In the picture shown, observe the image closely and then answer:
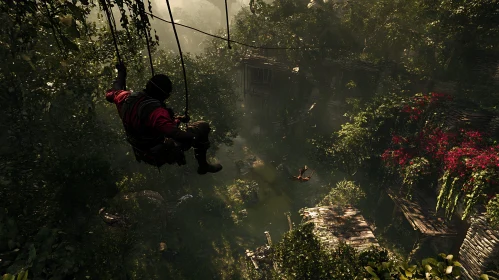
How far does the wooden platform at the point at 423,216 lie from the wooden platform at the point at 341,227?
2411mm

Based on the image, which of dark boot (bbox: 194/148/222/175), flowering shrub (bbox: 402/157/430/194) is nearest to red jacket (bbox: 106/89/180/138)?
dark boot (bbox: 194/148/222/175)

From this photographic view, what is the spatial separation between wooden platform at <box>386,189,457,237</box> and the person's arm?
1380 centimetres

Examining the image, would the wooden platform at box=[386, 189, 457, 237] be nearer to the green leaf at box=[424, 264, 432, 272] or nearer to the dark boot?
the green leaf at box=[424, 264, 432, 272]

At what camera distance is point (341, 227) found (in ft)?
44.0

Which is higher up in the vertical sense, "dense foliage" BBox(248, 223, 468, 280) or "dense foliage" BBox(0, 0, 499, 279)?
"dense foliage" BBox(0, 0, 499, 279)

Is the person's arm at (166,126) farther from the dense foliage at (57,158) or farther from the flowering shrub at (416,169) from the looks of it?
the flowering shrub at (416,169)

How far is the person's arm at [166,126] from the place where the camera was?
3.25m

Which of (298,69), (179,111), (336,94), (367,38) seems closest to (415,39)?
(367,38)

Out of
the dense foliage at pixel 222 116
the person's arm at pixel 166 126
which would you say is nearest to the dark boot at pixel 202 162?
the person's arm at pixel 166 126

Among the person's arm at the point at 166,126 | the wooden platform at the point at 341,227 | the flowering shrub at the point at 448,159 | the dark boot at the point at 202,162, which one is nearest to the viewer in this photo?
the person's arm at the point at 166,126

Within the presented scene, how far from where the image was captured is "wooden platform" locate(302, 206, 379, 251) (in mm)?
12461

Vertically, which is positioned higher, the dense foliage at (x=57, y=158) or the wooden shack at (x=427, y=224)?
the dense foliage at (x=57, y=158)

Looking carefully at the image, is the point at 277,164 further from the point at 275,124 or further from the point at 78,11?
the point at 78,11

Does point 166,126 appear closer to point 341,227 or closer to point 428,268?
point 428,268
